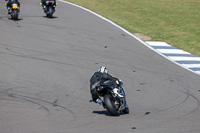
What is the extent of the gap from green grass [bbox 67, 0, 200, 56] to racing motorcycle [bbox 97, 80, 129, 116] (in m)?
9.80

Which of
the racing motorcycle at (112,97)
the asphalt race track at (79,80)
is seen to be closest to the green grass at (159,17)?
the asphalt race track at (79,80)

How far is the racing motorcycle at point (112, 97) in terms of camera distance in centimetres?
816

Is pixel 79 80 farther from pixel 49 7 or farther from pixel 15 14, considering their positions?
pixel 49 7

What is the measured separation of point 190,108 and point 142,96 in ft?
5.46

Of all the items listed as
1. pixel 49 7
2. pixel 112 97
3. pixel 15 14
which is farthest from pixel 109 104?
pixel 49 7

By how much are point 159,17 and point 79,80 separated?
1340cm

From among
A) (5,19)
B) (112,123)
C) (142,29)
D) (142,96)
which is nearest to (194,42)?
(142,29)

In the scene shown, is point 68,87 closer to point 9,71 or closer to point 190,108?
point 9,71

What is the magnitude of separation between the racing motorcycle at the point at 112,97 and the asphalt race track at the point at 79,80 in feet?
0.76

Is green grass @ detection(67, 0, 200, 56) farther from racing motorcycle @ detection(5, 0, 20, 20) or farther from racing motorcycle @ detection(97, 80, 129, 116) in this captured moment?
racing motorcycle @ detection(97, 80, 129, 116)

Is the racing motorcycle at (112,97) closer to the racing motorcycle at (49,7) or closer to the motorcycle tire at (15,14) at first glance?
the motorcycle tire at (15,14)

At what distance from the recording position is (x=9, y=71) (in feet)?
39.2

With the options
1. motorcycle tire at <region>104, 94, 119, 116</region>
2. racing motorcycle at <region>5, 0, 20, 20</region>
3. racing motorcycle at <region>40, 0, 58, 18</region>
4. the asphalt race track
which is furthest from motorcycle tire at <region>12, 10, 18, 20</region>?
motorcycle tire at <region>104, 94, 119, 116</region>

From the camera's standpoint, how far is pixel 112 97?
838 cm
